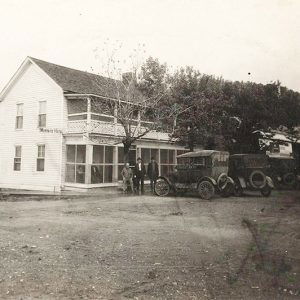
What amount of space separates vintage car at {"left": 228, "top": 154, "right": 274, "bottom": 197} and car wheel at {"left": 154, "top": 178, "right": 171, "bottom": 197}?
3.12 m

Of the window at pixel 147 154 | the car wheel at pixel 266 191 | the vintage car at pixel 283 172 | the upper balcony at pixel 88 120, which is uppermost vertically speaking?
the upper balcony at pixel 88 120

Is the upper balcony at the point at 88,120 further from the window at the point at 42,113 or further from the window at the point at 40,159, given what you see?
the window at the point at 40,159

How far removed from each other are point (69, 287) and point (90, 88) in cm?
1815

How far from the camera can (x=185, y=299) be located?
479cm

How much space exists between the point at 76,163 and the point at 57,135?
1.96 metres

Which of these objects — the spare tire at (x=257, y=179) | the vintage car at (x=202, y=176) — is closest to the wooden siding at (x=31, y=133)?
the vintage car at (x=202, y=176)

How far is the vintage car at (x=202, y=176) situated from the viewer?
1611 cm

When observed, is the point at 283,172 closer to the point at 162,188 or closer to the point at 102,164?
the point at 162,188

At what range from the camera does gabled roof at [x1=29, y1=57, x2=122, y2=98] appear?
69.0 ft

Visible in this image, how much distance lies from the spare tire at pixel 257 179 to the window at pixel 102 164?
25.1 ft

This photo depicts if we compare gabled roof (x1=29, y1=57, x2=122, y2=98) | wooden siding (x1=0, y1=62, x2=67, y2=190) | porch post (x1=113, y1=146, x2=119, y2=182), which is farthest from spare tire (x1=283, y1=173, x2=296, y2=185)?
wooden siding (x1=0, y1=62, x2=67, y2=190)

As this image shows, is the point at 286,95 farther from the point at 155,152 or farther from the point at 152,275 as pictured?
the point at 152,275

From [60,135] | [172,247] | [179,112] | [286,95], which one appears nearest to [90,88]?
[60,135]

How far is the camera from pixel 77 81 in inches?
899
